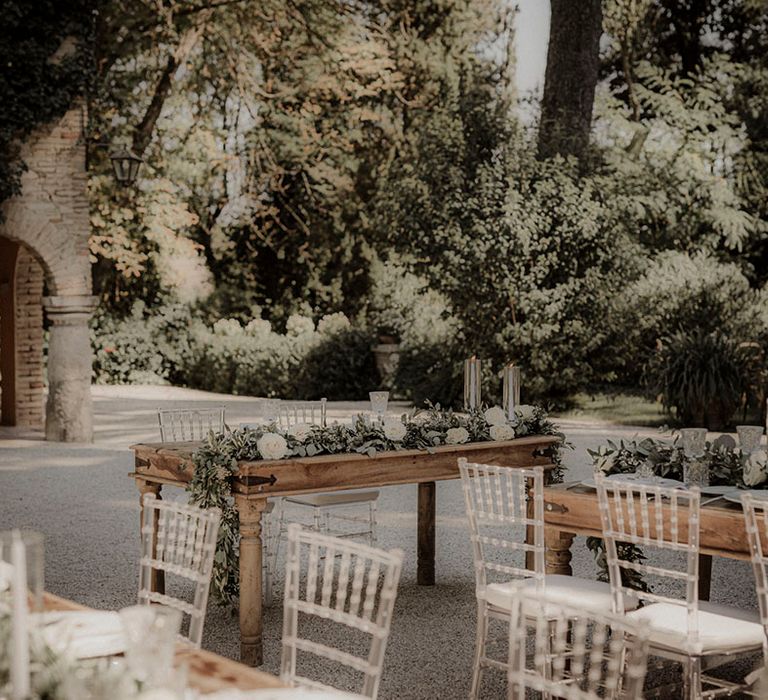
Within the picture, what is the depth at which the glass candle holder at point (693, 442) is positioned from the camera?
4285mm

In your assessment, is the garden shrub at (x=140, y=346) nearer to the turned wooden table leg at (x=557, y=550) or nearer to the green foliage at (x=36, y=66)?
the green foliage at (x=36, y=66)

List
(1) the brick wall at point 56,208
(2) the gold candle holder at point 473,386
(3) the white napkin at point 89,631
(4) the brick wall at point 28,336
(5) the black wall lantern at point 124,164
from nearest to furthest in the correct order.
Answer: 1. (3) the white napkin at point 89,631
2. (2) the gold candle holder at point 473,386
3. (1) the brick wall at point 56,208
4. (5) the black wall lantern at point 124,164
5. (4) the brick wall at point 28,336

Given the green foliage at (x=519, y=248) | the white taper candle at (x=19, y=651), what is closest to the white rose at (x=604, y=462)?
the white taper candle at (x=19, y=651)

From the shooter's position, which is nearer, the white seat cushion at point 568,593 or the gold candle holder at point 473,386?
the white seat cushion at point 568,593

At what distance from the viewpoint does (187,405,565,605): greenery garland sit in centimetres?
469

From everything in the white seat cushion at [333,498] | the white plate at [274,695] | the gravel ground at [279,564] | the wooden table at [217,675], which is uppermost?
the white plate at [274,695]

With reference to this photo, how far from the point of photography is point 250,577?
15.3 feet

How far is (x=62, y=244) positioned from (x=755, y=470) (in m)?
9.52

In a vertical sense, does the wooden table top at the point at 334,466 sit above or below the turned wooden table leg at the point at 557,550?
above

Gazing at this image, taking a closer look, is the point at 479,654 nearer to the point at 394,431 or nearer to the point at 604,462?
the point at 604,462

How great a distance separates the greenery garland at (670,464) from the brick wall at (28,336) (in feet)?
35.5

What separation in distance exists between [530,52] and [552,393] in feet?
30.9

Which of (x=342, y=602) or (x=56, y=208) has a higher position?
(x=56, y=208)

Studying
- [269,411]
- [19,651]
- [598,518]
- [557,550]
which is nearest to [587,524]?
[598,518]
